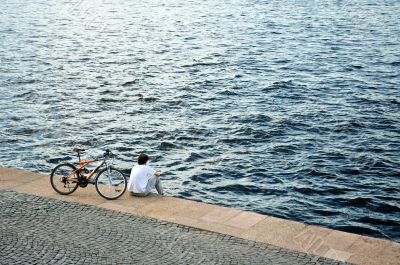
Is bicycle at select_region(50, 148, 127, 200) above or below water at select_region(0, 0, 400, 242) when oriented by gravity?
above

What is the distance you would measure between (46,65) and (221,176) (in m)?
20.3

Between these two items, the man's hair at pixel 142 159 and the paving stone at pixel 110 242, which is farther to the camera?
the man's hair at pixel 142 159

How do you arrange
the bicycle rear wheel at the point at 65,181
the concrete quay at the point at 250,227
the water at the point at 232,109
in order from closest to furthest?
the concrete quay at the point at 250,227
the bicycle rear wheel at the point at 65,181
the water at the point at 232,109

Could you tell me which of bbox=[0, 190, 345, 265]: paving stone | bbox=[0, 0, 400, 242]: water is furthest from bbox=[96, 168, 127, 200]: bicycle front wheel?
bbox=[0, 0, 400, 242]: water

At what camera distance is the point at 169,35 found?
51.7 meters

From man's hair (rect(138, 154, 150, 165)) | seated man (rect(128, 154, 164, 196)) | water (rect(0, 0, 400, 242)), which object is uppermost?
man's hair (rect(138, 154, 150, 165))

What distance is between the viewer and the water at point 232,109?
21312 millimetres

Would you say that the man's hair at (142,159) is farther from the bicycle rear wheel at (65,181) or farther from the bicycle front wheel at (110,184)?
the bicycle rear wheel at (65,181)

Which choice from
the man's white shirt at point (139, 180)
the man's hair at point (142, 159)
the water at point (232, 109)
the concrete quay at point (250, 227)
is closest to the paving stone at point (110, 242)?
the concrete quay at point (250, 227)

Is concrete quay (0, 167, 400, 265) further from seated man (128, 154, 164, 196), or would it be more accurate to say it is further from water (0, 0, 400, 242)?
water (0, 0, 400, 242)

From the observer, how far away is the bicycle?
1758cm

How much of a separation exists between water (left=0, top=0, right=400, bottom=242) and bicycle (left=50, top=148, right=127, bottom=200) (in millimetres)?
3396

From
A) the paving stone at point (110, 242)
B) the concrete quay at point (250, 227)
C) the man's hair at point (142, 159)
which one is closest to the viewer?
the paving stone at point (110, 242)

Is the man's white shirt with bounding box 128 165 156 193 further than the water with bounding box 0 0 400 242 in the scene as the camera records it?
No
